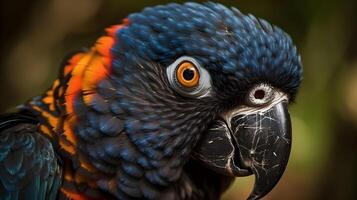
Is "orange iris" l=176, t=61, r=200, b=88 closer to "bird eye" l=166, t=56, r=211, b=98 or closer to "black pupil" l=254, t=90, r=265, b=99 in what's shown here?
"bird eye" l=166, t=56, r=211, b=98

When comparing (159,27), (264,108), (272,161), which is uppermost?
(159,27)

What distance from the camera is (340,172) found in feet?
11.8

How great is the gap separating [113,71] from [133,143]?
0.25 metres

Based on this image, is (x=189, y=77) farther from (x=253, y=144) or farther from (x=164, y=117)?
(x=253, y=144)

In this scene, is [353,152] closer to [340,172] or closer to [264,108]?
[340,172]

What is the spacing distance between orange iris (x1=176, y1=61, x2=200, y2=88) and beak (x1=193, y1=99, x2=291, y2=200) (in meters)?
0.17

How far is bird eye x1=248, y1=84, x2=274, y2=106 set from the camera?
1.97 m

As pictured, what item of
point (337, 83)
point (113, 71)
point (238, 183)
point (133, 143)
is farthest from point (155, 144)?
point (337, 83)

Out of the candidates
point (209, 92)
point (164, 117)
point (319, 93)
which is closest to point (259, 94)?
point (209, 92)

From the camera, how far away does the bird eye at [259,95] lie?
197 cm

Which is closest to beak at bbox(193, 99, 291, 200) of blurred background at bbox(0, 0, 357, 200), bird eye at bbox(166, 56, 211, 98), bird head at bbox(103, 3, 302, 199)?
bird head at bbox(103, 3, 302, 199)

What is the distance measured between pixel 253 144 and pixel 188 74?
1.04 feet

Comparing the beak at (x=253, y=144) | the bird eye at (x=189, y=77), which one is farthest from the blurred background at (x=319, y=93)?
the bird eye at (x=189, y=77)

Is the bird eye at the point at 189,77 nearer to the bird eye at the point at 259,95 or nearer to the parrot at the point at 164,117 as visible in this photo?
the parrot at the point at 164,117
